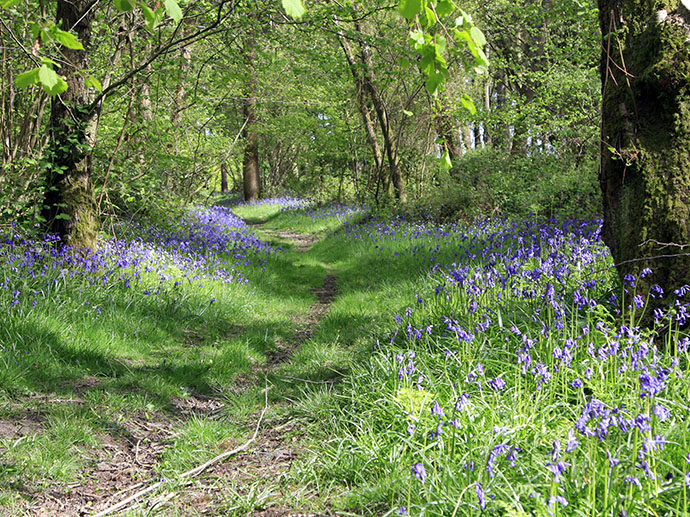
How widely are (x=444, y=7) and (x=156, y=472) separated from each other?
3007mm

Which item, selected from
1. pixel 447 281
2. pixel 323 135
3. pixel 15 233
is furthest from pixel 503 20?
pixel 15 233

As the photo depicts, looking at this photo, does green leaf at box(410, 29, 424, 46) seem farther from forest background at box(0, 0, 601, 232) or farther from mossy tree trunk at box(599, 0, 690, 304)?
mossy tree trunk at box(599, 0, 690, 304)

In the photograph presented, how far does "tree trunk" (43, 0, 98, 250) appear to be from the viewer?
6312 mm

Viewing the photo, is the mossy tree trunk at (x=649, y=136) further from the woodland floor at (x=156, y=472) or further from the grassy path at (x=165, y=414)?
the woodland floor at (x=156, y=472)

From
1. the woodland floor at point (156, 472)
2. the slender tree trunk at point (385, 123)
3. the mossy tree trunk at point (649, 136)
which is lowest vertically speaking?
the woodland floor at point (156, 472)

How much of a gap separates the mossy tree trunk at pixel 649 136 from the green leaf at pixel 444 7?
7.72ft

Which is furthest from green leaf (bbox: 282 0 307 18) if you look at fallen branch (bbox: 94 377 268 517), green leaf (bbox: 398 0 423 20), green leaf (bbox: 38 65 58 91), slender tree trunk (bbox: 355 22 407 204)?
slender tree trunk (bbox: 355 22 407 204)

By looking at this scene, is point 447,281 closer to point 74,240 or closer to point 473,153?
point 74,240

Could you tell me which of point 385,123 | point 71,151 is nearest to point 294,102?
point 385,123

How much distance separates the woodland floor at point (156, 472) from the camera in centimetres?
271

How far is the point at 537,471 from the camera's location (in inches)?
93.6

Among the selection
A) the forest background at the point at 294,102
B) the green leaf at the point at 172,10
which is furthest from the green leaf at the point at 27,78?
the green leaf at the point at 172,10

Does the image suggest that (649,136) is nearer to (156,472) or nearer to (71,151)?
(156,472)

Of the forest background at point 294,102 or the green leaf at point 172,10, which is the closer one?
the green leaf at point 172,10
